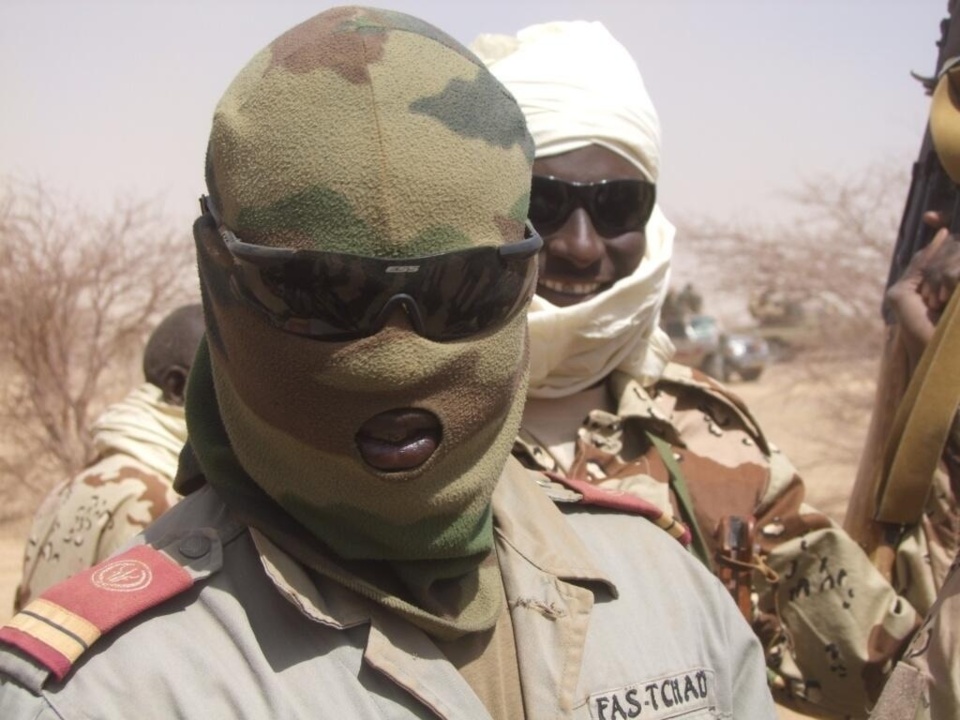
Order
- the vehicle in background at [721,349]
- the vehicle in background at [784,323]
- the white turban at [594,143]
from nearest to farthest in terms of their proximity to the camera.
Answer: the white turban at [594,143] → the vehicle in background at [784,323] → the vehicle in background at [721,349]

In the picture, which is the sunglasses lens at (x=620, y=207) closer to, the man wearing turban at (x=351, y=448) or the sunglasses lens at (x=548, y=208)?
the sunglasses lens at (x=548, y=208)

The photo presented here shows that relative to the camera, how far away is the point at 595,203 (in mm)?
2928

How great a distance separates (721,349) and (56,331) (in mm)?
15156

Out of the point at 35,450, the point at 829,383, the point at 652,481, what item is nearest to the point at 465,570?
the point at 652,481

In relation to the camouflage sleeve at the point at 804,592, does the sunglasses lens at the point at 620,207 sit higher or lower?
higher

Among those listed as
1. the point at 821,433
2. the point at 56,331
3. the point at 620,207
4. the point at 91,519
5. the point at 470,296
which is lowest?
the point at 821,433

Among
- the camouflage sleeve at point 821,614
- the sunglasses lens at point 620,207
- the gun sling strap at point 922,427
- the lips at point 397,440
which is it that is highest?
the lips at point 397,440

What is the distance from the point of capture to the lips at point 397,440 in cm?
169

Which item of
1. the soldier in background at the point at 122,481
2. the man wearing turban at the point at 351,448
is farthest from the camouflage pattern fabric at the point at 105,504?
the man wearing turban at the point at 351,448

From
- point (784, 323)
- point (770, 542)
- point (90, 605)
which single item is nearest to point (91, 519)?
point (770, 542)

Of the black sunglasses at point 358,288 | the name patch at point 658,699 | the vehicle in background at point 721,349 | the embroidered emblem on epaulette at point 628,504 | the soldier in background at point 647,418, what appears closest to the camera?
the black sunglasses at point 358,288

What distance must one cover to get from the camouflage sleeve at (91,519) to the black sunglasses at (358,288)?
208cm

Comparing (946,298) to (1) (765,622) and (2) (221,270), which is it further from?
(2) (221,270)

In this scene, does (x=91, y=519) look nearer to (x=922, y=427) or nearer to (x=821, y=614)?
(x=821, y=614)
